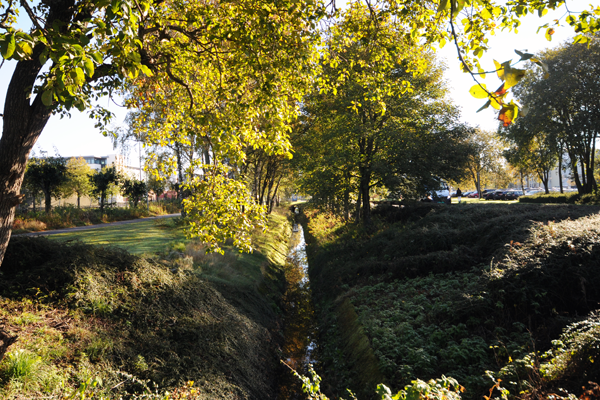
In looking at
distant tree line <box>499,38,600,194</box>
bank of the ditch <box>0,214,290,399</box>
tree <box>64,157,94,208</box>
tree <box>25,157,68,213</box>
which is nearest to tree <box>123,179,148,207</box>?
tree <box>64,157,94,208</box>

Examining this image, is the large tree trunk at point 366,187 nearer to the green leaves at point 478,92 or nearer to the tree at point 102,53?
the tree at point 102,53

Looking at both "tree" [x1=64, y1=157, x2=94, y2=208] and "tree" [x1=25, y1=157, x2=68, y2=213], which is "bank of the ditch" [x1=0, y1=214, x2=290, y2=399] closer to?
"tree" [x1=25, y1=157, x2=68, y2=213]

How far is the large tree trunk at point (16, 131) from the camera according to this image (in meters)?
4.30

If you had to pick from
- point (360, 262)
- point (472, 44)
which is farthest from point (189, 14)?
point (360, 262)

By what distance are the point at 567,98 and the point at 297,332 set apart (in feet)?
96.4

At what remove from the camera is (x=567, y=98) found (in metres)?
27.2

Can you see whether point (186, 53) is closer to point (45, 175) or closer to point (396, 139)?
point (396, 139)

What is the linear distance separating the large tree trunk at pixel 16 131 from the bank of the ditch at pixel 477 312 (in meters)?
6.34

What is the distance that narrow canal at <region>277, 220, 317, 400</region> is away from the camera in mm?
8438

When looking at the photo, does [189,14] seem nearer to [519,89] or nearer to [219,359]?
[219,359]

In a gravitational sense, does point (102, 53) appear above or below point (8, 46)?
above

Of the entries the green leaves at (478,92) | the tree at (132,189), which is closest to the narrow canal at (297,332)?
the green leaves at (478,92)

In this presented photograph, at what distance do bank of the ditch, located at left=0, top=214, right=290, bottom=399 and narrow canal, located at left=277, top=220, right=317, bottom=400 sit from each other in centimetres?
40

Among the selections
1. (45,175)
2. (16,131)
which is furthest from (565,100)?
(45,175)
